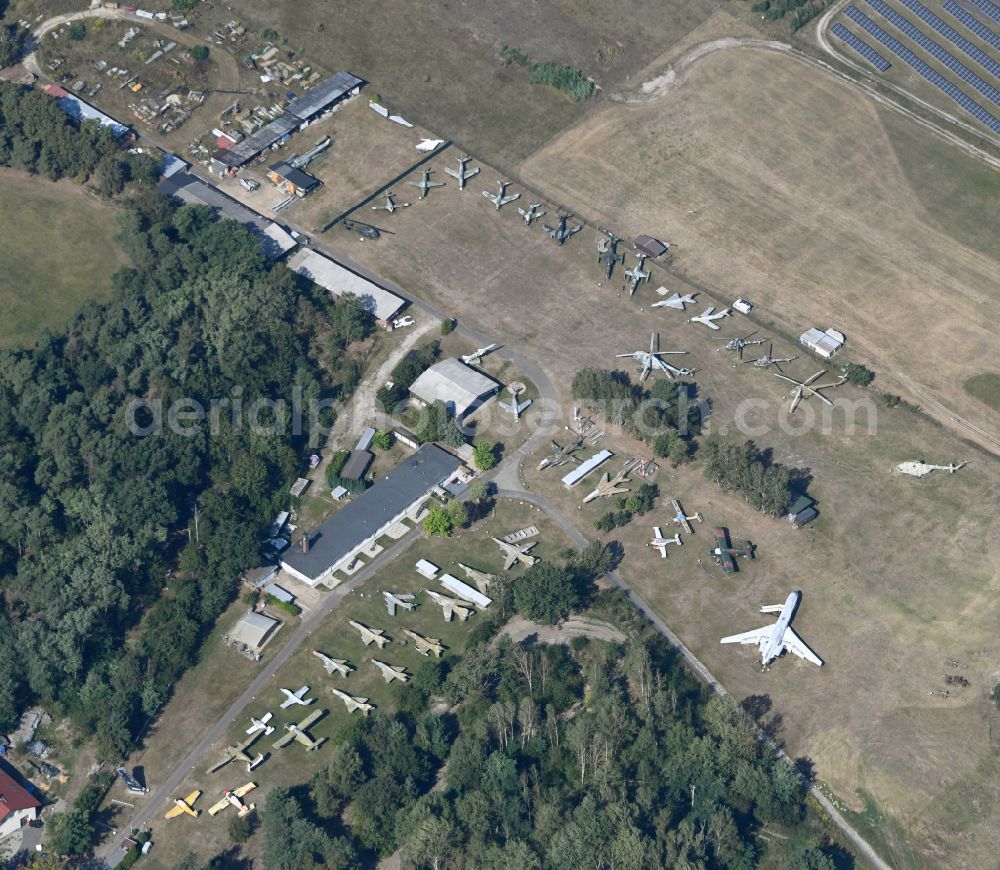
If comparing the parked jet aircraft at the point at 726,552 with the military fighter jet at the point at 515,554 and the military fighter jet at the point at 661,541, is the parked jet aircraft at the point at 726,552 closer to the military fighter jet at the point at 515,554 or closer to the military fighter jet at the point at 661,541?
the military fighter jet at the point at 661,541

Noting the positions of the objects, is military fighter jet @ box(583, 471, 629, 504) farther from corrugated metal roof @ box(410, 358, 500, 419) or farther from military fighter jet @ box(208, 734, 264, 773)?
military fighter jet @ box(208, 734, 264, 773)

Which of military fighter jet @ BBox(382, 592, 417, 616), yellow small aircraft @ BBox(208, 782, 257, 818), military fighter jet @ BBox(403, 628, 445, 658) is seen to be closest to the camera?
yellow small aircraft @ BBox(208, 782, 257, 818)

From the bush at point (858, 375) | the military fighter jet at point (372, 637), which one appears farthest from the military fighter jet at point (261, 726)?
the bush at point (858, 375)

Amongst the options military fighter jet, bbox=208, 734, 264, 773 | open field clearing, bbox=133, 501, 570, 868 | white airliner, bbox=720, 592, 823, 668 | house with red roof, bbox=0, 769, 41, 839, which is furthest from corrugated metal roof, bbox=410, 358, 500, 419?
house with red roof, bbox=0, 769, 41, 839

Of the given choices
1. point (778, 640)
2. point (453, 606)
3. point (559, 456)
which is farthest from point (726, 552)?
point (453, 606)

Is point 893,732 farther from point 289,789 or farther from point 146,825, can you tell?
point 146,825

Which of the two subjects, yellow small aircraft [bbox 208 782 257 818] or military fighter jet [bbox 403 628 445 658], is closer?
yellow small aircraft [bbox 208 782 257 818]

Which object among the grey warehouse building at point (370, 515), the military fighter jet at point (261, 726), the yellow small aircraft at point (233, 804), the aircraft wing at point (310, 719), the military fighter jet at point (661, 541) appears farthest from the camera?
the military fighter jet at point (661, 541)
